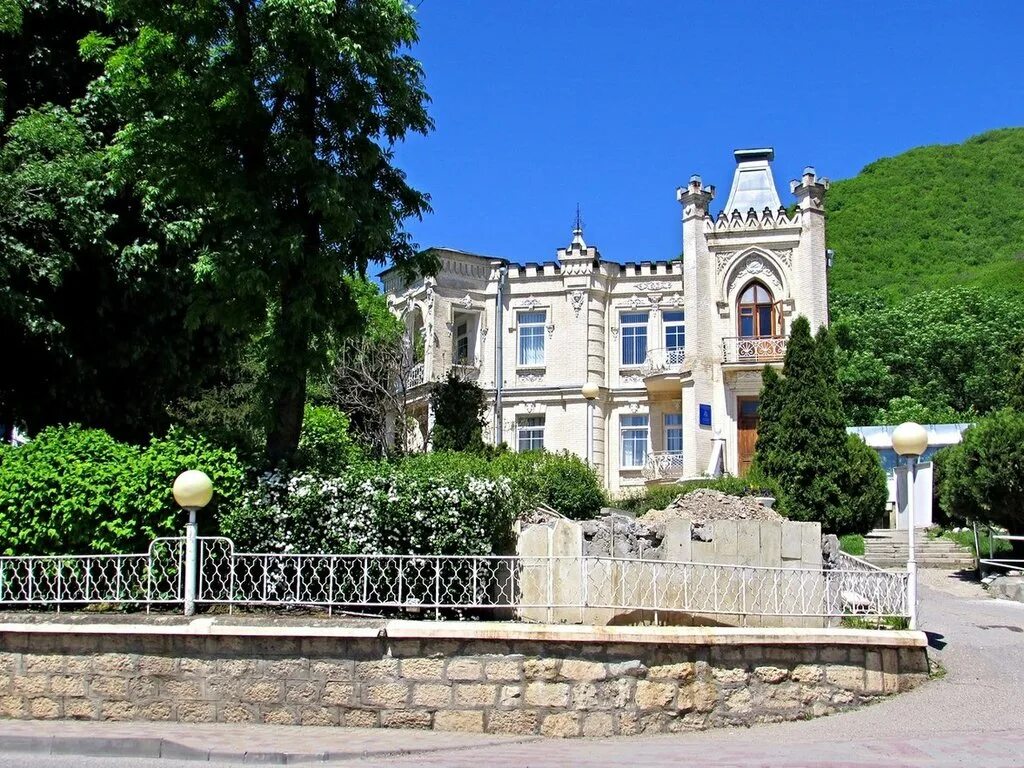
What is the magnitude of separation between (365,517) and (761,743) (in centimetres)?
423

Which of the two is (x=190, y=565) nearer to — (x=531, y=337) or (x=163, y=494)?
(x=163, y=494)

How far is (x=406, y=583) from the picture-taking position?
1041 cm

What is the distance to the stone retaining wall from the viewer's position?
9586mm

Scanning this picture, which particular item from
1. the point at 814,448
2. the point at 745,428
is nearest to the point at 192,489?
the point at 814,448

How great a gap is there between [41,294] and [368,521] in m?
5.91

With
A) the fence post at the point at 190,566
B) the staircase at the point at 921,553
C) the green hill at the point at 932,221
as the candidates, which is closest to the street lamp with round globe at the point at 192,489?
the fence post at the point at 190,566

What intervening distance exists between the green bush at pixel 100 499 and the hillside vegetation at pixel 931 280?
27366 millimetres

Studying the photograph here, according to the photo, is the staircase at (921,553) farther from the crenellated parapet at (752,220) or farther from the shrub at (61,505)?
the shrub at (61,505)

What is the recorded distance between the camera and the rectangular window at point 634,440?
34.5m

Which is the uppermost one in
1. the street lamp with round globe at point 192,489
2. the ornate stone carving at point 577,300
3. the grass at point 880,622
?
the ornate stone carving at point 577,300

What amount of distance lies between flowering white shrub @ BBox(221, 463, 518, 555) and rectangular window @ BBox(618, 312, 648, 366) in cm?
2457

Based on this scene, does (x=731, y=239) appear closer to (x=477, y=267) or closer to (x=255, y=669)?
(x=477, y=267)

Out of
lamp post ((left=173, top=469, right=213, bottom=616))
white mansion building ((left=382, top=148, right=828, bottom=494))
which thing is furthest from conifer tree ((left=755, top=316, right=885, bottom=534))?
lamp post ((left=173, top=469, right=213, bottom=616))

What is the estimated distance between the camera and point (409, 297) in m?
35.8
